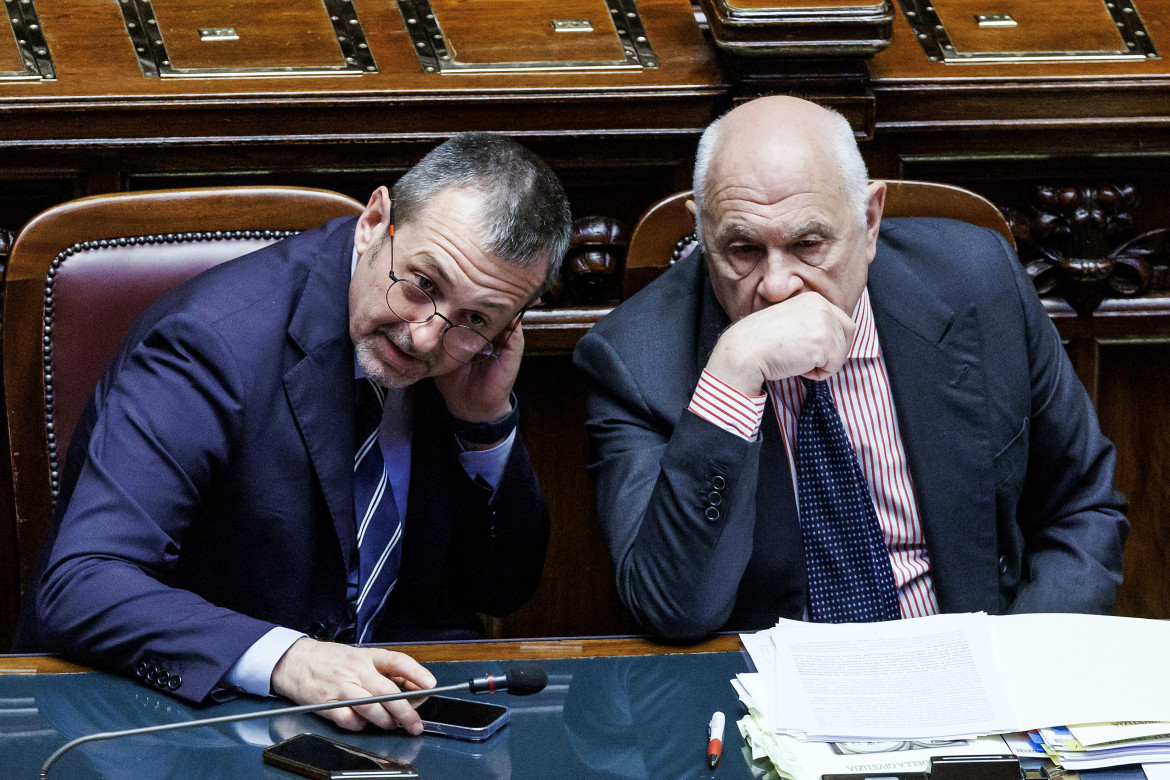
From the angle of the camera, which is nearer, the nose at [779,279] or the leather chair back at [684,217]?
the nose at [779,279]

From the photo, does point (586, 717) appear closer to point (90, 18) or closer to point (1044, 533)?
point (1044, 533)

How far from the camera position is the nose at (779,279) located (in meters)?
1.77

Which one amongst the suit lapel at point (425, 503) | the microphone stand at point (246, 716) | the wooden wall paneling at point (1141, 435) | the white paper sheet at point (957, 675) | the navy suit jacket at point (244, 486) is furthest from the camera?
the wooden wall paneling at point (1141, 435)

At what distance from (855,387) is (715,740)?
82 cm

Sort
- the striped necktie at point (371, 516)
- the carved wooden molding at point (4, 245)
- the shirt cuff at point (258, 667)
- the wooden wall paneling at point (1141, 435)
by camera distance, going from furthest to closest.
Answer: the wooden wall paneling at point (1141, 435) < the carved wooden molding at point (4, 245) < the striped necktie at point (371, 516) < the shirt cuff at point (258, 667)

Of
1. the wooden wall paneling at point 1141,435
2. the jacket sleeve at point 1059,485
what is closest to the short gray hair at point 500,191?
the jacket sleeve at point 1059,485

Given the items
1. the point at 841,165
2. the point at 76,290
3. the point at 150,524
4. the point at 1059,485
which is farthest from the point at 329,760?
the point at 1059,485

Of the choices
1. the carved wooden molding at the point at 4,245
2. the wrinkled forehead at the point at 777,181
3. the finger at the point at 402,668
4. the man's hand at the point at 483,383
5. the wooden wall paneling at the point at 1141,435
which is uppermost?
the carved wooden molding at the point at 4,245

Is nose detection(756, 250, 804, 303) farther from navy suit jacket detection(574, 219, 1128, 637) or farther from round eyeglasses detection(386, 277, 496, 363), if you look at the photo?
round eyeglasses detection(386, 277, 496, 363)

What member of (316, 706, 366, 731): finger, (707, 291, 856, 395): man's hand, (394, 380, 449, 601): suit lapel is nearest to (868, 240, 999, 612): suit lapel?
(707, 291, 856, 395): man's hand

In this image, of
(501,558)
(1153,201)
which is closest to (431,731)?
(501,558)

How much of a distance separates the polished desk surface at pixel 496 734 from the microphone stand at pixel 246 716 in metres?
0.01

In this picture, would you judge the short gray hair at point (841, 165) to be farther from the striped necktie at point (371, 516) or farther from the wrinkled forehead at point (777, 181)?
the striped necktie at point (371, 516)

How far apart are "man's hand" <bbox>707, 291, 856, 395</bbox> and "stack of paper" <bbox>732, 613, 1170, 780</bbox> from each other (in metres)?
0.38
